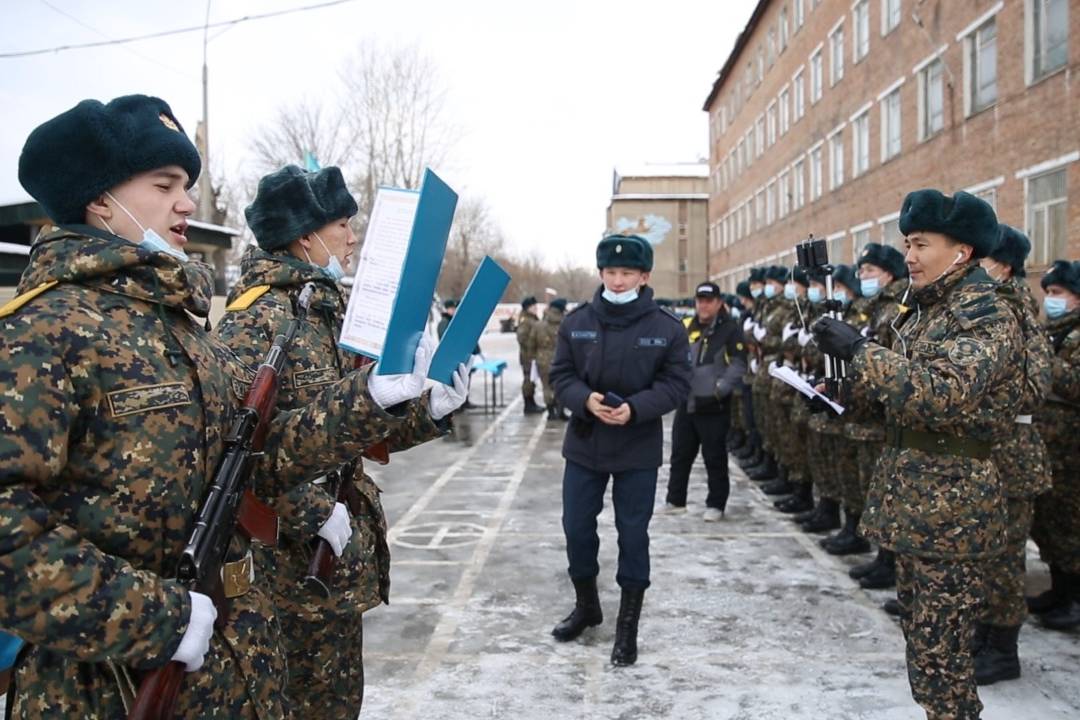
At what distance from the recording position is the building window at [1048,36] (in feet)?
44.1

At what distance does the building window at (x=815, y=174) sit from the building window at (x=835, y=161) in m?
1.21

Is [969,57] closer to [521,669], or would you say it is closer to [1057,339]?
[1057,339]

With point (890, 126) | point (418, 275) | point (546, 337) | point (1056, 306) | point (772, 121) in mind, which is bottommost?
point (418, 275)

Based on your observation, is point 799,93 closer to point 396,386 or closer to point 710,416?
point 710,416

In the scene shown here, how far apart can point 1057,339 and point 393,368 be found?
15.4 feet

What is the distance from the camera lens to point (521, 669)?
4.27 m

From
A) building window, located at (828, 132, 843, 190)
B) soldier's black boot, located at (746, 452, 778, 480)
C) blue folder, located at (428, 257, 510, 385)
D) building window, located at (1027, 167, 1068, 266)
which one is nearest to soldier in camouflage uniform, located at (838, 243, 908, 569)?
soldier's black boot, located at (746, 452, 778, 480)

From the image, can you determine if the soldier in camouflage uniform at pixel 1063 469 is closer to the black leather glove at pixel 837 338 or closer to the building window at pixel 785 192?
the black leather glove at pixel 837 338

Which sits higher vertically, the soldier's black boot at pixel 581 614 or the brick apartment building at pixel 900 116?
the brick apartment building at pixel 900 116

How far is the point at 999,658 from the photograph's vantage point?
4.09 metres

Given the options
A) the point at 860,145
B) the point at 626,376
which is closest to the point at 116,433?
Result: the point at 626,376

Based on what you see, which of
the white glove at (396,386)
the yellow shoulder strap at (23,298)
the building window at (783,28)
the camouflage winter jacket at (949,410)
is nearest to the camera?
the yellow shoulder strap at (23,298)

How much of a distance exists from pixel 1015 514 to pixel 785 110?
32.7m

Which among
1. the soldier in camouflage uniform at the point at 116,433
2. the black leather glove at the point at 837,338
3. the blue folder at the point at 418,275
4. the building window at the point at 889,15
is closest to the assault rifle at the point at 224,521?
the soldier in camouflage uniform at the point at 116,433
